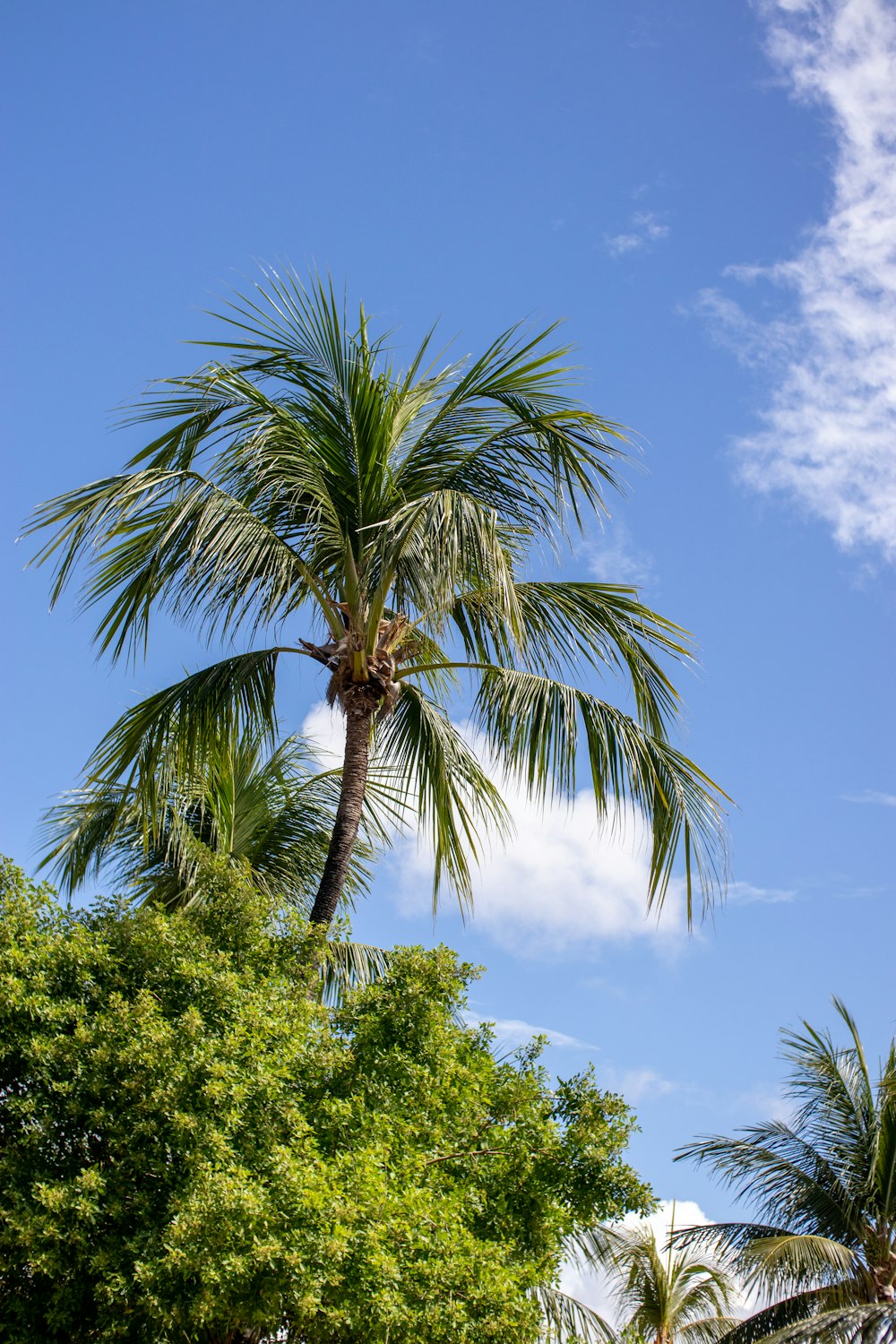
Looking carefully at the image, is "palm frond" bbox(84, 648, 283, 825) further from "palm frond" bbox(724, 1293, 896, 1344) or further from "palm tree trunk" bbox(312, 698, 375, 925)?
"palm frond" bbox(724, 1293, 896, 1344)

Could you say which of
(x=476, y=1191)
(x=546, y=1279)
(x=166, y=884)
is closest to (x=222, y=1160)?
(x=476, y=1191)

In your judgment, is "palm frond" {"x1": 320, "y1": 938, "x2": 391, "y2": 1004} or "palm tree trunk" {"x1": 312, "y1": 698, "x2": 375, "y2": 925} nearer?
"palm tree trunk" {"x1": 312, "y1": 698, "x2": 375, "y2": 925}

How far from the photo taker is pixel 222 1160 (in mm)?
7293

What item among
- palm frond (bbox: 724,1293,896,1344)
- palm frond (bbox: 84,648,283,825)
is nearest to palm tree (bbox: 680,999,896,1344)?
palm frond (bbox: 724,1293,896,1344)

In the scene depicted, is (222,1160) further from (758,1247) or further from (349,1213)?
(758,1247)

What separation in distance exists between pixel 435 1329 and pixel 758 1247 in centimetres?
752

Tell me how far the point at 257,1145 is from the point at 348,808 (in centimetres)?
276

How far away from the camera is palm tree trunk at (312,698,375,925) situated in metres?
9.48

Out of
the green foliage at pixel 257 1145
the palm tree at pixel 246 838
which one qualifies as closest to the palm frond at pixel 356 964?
the palm tree at pixel 246 838

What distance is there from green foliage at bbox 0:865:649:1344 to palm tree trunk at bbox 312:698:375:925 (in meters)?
0.29

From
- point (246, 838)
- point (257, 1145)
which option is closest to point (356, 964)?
point (246, 838)

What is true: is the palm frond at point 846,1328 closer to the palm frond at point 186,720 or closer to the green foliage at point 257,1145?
the green foliage at point 257,1145

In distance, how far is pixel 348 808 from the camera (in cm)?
965

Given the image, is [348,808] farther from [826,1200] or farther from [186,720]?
[826,1200]
